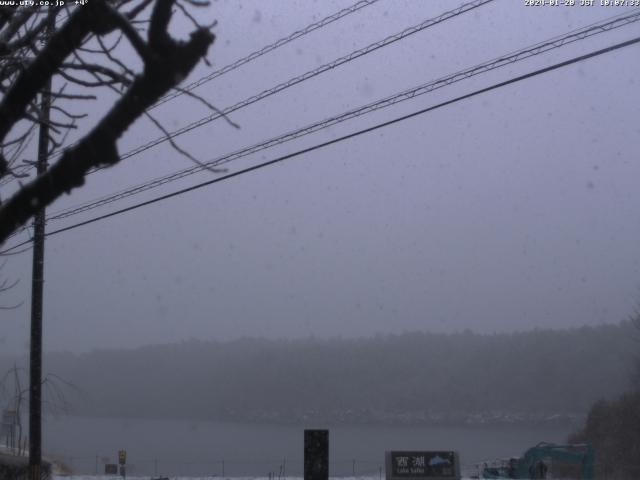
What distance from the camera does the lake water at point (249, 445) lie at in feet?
112

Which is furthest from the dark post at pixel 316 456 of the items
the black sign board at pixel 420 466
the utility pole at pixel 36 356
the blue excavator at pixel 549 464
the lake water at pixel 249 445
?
the lake water at pixel 249 445

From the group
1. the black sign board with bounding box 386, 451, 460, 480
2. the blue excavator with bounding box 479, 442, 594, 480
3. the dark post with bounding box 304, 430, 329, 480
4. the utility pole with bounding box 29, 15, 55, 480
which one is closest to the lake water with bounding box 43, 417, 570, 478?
the blue excavator with bounding box 479, 442, 594, 480

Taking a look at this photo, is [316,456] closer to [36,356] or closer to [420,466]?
[36,356]

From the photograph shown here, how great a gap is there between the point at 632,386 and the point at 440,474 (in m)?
27.1

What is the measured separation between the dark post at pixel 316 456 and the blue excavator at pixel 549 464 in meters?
17.3

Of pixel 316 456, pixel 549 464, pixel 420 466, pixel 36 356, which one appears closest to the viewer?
pixel 316 456

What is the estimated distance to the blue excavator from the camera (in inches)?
1091

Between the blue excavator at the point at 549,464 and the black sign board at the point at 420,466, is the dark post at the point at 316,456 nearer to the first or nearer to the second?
the black sign board at the point at 420,466

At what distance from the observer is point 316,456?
11203mm

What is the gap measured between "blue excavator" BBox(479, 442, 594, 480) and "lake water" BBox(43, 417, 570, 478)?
247 cm

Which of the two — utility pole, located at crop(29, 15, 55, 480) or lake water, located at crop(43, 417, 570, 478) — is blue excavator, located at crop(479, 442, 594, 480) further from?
utility pole, located at crop(29, 15, 55, 480)

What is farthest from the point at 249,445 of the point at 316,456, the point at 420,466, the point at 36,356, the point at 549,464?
the point at 316,456

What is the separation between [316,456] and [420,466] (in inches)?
273

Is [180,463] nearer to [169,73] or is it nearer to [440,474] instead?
[440,474]
